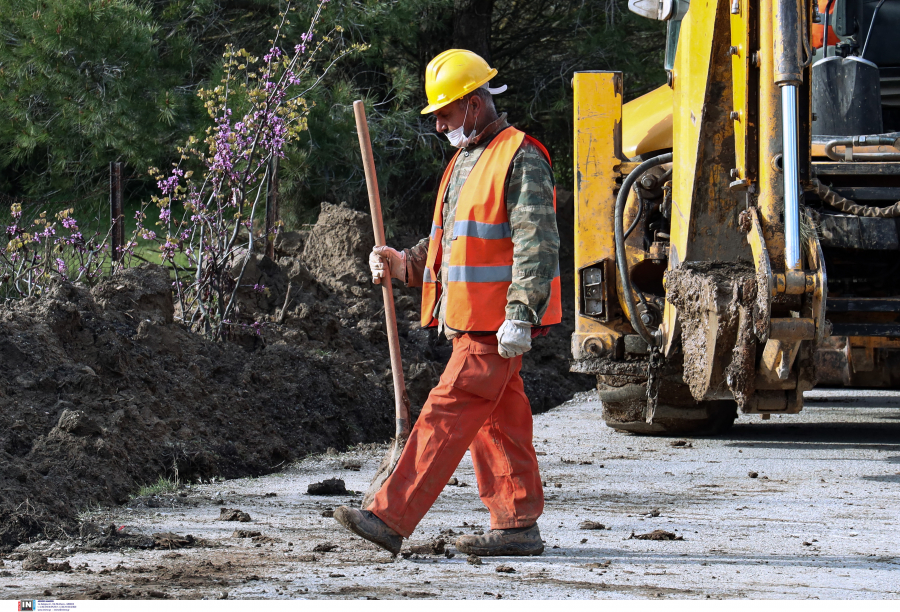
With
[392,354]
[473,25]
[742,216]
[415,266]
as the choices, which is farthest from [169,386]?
[473,25]

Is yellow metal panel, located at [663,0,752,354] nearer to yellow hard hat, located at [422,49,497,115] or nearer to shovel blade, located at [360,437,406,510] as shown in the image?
yellow hard hat, located at [422,49,497,115]

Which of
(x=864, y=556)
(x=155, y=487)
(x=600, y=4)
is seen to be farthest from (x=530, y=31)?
(x=864, y=556)

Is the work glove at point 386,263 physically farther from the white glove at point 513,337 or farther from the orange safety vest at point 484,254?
the white glove at point 513,337

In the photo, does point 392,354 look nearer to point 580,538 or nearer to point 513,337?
point 513,337

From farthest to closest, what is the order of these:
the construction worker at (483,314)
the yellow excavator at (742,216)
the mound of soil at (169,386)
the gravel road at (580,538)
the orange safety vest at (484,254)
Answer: the mound of soil at (169,386) → the yellow excavator at (742,216) → the orange safety vest at (484,254) → the construction worker at (483,314) → the gravel road at (580,538)

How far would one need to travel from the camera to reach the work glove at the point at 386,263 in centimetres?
448

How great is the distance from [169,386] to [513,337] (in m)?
3.28

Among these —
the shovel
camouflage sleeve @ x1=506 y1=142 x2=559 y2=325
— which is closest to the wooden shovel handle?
the shovel

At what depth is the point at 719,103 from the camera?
5430 mm

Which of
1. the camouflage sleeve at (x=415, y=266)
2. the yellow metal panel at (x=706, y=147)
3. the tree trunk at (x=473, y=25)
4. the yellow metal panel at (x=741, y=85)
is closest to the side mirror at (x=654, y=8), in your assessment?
the yellow metal panel at (x=706, y=147)

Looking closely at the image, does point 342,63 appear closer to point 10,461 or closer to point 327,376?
point 327,376

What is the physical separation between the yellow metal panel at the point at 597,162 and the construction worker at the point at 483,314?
2.48m

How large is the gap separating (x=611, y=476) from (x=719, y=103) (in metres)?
2.04

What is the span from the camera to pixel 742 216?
5199 mm
